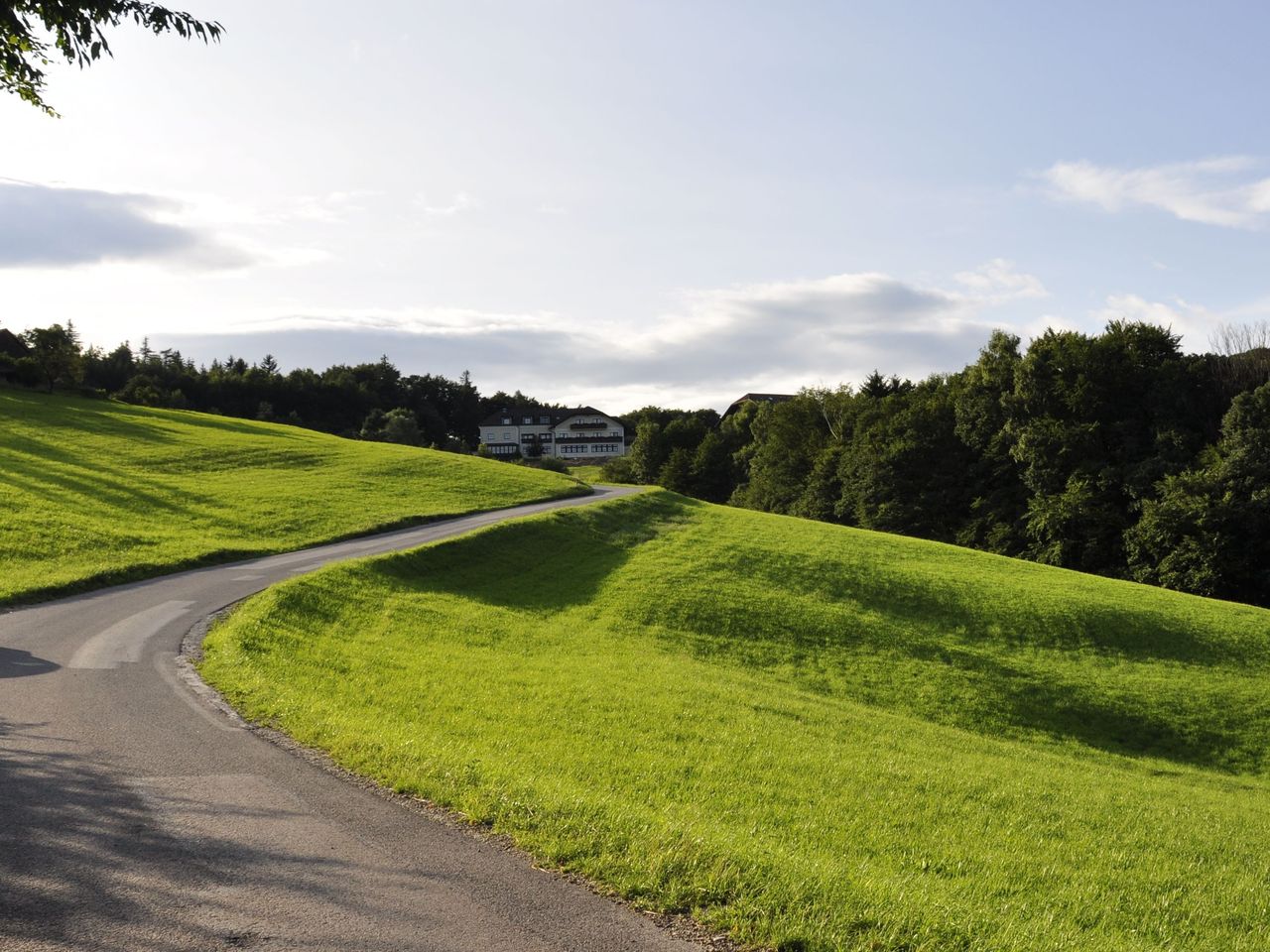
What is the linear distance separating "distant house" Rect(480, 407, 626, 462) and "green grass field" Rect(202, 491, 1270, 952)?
139m

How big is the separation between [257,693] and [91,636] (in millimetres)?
7628

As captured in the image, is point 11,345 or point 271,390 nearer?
point 11,345

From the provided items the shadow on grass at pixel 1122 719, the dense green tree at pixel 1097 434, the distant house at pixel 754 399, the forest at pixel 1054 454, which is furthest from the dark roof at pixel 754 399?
the shadow on grass at pixel 1122 719

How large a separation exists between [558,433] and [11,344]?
101 m

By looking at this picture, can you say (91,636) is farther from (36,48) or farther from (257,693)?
(36,48)

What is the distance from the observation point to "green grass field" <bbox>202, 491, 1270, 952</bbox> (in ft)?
27.8

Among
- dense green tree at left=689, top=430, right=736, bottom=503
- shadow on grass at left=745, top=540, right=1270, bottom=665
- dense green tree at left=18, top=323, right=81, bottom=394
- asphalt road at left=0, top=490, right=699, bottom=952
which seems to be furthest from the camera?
dense green tree at left=689, top=430, right=736, bottom=503

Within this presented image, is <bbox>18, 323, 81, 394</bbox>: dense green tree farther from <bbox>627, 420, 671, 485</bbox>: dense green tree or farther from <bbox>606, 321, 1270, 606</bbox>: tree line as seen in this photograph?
<bbox>606, 321, 1270, 606</bbox>: tree line

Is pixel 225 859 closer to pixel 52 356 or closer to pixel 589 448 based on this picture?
pixel 52 356

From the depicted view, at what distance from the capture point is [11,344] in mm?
99812

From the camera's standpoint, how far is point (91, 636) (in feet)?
62.3

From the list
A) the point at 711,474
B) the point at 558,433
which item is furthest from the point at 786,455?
the point at 558,433

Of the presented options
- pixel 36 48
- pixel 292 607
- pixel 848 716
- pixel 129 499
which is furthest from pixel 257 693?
pixel 129 499

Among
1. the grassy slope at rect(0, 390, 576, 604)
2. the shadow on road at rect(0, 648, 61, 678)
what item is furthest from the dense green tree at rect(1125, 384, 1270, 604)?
the shadow on road at rect(0, 648, 61, 678)
